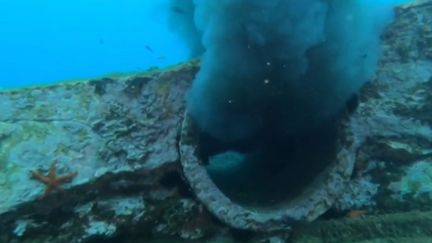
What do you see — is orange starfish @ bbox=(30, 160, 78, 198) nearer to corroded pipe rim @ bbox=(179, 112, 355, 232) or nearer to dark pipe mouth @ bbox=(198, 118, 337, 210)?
corroded pipe rim @ bbox=(179, 112, 355, 232)

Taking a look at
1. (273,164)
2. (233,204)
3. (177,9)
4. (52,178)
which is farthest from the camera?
(177,9)

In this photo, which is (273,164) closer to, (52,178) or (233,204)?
(233,204)

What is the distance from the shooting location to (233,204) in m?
4.33

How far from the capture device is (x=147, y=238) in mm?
4285

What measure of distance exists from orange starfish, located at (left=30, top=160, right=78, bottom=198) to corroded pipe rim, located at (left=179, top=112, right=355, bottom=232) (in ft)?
3.94

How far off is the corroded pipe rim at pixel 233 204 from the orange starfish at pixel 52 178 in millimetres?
1201

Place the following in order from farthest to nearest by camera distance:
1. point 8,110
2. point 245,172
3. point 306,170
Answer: point 245,172
point 306,170
point 8,110

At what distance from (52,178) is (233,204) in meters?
1.85

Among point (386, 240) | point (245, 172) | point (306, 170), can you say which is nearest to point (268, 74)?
point (306, 170)

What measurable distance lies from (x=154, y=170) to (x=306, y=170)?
2.19m

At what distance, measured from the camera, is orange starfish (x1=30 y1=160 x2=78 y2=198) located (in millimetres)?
3756

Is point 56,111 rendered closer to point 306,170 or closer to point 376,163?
point 306,170

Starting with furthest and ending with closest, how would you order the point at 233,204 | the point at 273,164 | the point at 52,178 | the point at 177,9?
the point at 177,9, the point at 273,164, the point at 233,204, the point at 52,178

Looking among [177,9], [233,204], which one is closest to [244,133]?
[233,204]
